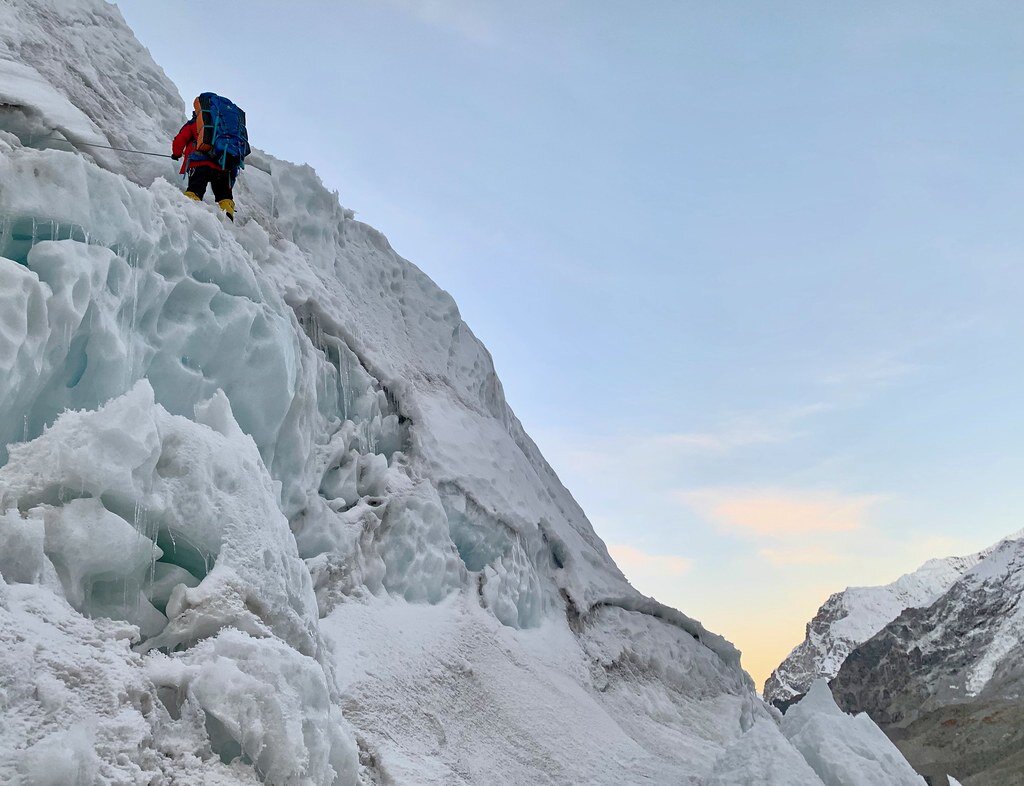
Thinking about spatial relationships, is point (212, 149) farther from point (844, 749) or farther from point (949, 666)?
point (949, 666)

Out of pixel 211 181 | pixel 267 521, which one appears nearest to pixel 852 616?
pixel 211 181

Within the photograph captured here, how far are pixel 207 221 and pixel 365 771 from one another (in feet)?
19.1

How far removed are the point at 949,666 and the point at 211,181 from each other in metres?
90.9

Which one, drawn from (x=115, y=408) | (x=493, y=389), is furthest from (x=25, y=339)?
(x=493, y=389)

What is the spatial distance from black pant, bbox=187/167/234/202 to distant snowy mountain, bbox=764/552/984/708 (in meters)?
147

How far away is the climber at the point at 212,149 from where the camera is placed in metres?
10.8

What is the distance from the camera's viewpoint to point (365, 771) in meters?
7.27

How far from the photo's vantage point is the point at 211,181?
10.9 m

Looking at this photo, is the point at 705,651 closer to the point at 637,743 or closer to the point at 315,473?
the point at 637,743

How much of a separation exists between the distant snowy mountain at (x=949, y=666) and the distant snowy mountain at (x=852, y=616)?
46829 millimetres

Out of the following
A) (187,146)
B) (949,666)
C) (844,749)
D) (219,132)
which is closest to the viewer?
(219,132)

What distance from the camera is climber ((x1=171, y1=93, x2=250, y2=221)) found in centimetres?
1080

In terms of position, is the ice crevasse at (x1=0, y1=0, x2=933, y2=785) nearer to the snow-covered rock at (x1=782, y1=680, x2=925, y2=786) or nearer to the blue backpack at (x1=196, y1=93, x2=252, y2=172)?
the snow-covered rock at (x1=782, y1=680, x2=925, y2=786)

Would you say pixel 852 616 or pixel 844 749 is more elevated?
pixel 852 616
